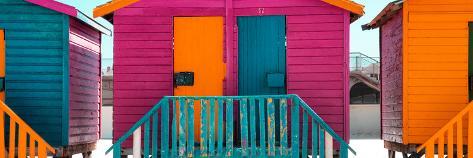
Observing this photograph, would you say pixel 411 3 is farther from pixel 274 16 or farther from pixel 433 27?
pixel 274 16

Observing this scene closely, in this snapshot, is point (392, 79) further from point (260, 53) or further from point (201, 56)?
point (201, 56)

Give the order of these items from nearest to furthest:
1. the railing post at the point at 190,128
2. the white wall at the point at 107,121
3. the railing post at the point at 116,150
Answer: the railing post at the point at 190,128 → the railing post at the point at 116,150 → the white wall at the point at 107,121

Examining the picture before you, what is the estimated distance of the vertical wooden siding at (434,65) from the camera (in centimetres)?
1220

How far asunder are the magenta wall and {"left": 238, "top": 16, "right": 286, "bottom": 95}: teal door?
111mm

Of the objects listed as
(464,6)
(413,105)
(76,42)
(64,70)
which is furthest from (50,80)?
(464,6)

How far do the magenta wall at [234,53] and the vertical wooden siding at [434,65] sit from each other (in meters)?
1.40

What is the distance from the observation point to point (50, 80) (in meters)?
12.5

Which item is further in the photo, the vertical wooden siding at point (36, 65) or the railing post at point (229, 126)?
the vertical wooden siding at point (36, 65)

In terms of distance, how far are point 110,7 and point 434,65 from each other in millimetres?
6082

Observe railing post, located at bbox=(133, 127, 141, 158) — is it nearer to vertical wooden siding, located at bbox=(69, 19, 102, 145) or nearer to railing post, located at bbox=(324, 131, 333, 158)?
vertical wooden siding, located at bbox=(69, 19, 102, 145)

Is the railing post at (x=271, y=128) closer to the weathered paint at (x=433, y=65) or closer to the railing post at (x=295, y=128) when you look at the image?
the railing post at (x=295, y=128)

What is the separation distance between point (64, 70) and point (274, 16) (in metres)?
4.14

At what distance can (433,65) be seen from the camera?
12.2 metres

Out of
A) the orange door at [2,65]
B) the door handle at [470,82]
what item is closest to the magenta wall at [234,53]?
the orange door at [2,65]
